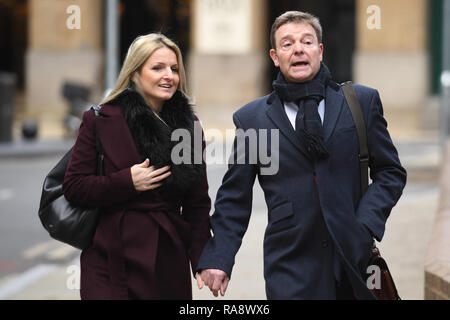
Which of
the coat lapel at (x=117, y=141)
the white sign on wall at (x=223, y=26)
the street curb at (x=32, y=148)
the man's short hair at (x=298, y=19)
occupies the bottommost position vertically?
the street curb at (x=32, y=148)

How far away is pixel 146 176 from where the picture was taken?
12.7 ft

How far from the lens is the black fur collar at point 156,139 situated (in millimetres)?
3938

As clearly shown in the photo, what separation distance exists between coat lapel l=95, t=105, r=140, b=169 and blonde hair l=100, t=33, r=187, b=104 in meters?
0.12

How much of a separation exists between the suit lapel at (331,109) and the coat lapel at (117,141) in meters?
0.84

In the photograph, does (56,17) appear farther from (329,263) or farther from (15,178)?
(329,263)

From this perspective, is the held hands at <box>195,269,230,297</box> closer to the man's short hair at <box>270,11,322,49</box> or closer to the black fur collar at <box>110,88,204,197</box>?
the black fur collar at <box>110,88,204,197</box>

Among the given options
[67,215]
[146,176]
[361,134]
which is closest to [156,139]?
[146,176]

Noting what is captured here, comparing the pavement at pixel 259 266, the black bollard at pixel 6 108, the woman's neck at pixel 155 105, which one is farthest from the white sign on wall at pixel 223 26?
the woman's neck at pixel 155 105

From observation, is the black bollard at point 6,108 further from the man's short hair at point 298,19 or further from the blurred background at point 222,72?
the man's short hair at point 298,19

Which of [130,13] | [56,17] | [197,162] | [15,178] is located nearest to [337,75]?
[130,13]

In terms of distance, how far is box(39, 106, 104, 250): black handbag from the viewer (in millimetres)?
3969

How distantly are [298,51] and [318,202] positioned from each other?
62 centimetres

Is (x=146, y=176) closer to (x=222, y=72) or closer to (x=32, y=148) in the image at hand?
(x=32, y=148)

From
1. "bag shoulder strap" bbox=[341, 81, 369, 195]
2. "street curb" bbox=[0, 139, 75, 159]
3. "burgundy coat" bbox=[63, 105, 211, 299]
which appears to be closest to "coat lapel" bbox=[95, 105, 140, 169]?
"burgundy coat" bbox=[63, 105, 211, 299]
